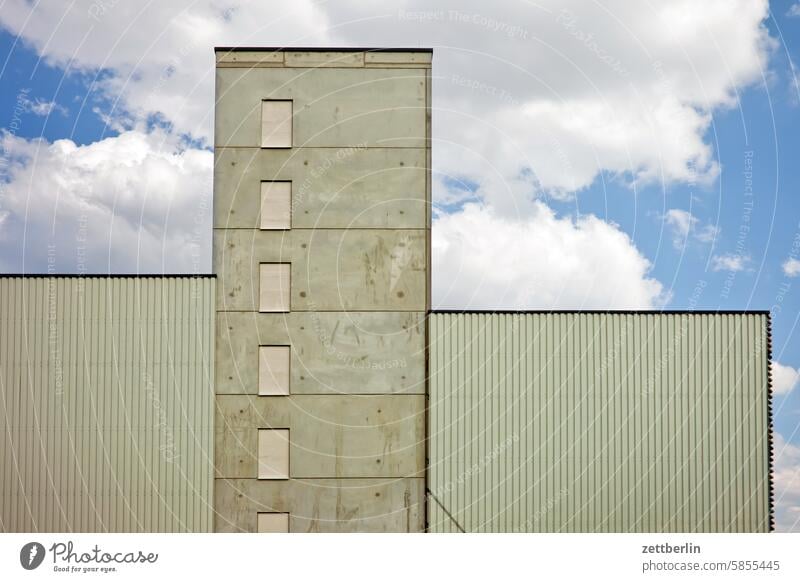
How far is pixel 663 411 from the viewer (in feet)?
83.8

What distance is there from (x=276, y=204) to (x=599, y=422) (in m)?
13.7

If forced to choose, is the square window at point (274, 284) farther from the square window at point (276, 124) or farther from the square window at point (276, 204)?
the square window at point (276, 124)

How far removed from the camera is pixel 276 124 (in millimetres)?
26688

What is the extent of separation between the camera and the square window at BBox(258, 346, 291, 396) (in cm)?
2605

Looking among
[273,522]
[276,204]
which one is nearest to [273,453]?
[273,522]

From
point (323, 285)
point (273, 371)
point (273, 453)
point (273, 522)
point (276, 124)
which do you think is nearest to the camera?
point (273, 522)

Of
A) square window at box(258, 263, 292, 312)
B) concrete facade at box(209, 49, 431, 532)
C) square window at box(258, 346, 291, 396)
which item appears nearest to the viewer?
concrete facade at box(209, 49, 431, 532)

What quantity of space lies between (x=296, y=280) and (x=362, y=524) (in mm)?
8844


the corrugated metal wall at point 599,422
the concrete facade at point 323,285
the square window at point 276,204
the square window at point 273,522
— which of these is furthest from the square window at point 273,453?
the square window at point 276,204

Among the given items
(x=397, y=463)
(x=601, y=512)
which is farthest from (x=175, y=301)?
(x=601, y=512)

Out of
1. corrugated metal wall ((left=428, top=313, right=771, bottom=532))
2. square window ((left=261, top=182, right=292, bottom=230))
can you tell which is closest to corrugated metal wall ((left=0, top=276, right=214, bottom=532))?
square window ((left=261, top=182, right=292, bottom=230))

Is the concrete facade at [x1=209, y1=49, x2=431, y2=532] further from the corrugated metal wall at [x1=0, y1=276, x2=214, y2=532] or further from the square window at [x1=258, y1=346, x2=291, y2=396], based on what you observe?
the corrugated metal wall at [x1=0, y1=276, x2=214, y2=532]

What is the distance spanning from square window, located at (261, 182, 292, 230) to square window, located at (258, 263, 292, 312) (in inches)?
58.1

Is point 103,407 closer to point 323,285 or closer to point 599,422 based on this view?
point 323,285
